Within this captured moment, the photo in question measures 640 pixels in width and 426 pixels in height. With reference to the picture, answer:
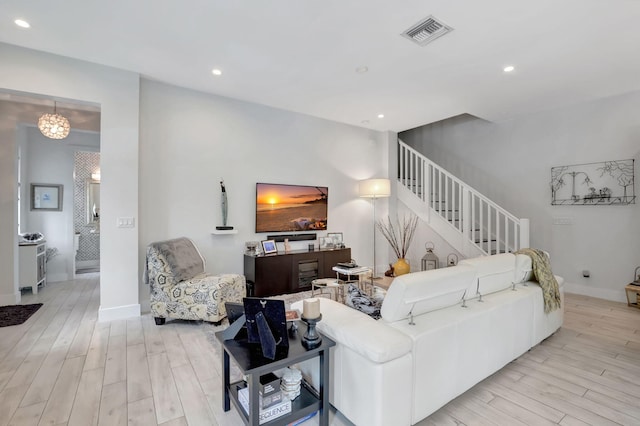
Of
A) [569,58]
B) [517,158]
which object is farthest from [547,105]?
[569,58]

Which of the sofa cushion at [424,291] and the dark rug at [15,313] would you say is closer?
the sofa cushion at [424,291]

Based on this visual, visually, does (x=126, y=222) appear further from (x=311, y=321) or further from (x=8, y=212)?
(x=311, y=321)

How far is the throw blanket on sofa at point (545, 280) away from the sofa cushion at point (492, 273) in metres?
0.33

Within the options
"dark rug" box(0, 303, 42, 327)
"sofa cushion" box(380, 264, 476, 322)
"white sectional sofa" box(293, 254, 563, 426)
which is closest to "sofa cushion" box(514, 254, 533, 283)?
"white sectional sofa" box(293, 254, 563, 426)

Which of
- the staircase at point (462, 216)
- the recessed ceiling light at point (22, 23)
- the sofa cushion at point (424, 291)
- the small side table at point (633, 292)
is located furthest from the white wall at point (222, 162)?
the small side table at point (633, 292)

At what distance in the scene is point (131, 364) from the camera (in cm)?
245

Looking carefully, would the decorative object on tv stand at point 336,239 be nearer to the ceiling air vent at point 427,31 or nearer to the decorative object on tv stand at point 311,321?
the ceiling air vent at point 427,31

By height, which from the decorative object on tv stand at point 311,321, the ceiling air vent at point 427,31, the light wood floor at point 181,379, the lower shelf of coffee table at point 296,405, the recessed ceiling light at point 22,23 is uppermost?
the recessed ceiling light at point 22,23

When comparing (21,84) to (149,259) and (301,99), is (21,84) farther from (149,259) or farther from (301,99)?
(301,99)

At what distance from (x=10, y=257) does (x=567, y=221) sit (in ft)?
26.0

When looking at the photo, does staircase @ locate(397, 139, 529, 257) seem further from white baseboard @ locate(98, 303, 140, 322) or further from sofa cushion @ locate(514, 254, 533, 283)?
white baseboard @ locate(98, 303, 140, 322)

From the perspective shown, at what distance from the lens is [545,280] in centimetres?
274

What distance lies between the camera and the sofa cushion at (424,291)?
175 centimetres

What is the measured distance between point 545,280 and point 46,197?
7.32 metres
